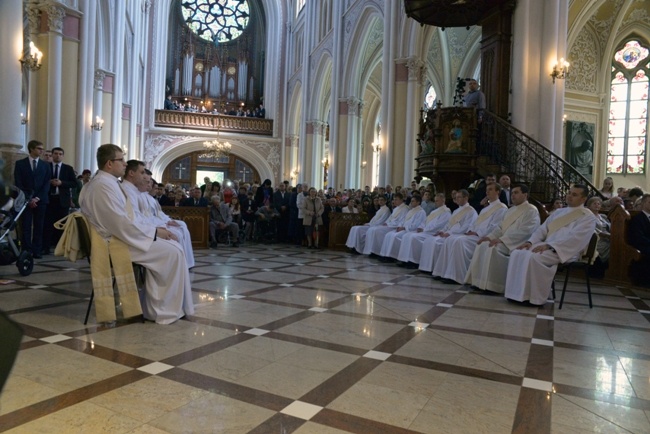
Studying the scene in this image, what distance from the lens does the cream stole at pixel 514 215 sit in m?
6.43

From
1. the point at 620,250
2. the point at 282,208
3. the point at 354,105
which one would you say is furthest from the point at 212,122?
the point at 620,250

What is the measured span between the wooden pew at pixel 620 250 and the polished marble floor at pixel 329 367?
1.52m

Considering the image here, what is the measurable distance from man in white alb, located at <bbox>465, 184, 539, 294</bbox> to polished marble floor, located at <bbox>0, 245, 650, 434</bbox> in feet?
2.21

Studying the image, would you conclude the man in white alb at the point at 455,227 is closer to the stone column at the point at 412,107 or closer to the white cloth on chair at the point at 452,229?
the white cloth on chair at the point at 452,229

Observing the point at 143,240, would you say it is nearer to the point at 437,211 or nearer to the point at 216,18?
the point at 437,211

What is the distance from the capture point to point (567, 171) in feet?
29.9

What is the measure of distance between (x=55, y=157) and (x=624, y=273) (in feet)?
28.6

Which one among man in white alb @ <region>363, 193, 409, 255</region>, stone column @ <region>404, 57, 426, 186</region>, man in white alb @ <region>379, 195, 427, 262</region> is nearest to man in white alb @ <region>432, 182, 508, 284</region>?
man in white alb @ <region>379, 195, 427, 262</region>

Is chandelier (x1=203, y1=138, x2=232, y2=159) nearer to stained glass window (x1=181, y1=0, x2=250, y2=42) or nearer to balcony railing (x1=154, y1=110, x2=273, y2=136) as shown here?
balcony railing (x1=154, y1=110, x2=273, y2=136)

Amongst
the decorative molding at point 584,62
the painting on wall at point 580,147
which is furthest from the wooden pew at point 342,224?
the decorative molding at point 584,62

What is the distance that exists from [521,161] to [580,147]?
31.3 ft

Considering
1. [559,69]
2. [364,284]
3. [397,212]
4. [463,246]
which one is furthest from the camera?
[397,212]

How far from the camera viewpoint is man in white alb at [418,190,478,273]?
7.73 meters

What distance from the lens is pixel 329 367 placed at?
3193 mm
